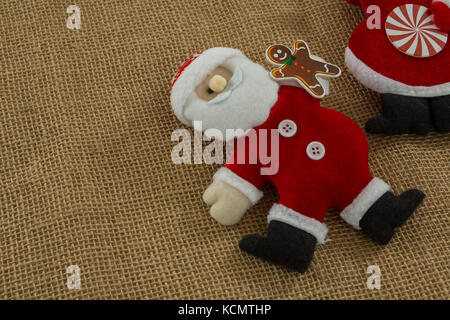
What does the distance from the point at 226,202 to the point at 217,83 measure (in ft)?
0.71

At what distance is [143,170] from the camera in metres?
1.05

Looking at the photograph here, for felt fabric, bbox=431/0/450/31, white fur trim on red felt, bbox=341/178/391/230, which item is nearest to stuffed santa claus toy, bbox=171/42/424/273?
white fur trim on red felt, bbox=341/178/391/230

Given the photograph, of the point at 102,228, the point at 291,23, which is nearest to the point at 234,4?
the point at 291,23

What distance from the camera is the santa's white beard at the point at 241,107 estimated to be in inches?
37.0

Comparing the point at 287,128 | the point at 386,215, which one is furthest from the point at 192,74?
the point at 386,215

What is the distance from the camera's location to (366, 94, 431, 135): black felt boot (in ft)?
3.39

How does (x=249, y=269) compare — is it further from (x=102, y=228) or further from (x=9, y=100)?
(x=9, y=100)

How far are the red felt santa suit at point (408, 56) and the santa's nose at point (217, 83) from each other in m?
0.30

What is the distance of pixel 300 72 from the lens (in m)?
0.98

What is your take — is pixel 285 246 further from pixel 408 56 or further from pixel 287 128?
pixel 408 56

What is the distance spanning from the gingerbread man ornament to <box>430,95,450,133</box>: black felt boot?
0.22m

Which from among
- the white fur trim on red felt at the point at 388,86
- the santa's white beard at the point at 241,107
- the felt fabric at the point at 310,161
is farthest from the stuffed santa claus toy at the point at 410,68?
the santa's white beard at the point at 241,107

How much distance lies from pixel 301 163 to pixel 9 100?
0.62 m
